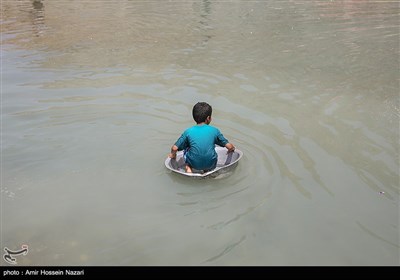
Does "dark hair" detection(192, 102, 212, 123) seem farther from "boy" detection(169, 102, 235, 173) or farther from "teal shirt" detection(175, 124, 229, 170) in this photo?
"teal shirt" detection(175, 124, 229, 170)

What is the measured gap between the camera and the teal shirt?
5.92 metres

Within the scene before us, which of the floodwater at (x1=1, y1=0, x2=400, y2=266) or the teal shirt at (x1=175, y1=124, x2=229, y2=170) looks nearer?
the floodwater at (x1=1, y1=0, x2=400, y2=266)

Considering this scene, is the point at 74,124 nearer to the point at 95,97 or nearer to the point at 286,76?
the point at 95,97

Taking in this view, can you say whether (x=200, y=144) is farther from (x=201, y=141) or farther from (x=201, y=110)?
(x=201, y=110)

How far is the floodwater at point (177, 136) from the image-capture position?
4.93 m

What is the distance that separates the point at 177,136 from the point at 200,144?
1.82 meters

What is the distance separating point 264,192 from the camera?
5910 mm

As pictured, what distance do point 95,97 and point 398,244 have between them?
23.6 feet

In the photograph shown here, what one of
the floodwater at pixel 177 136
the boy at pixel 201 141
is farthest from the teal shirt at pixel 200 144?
the floodwater at pixel 177 136

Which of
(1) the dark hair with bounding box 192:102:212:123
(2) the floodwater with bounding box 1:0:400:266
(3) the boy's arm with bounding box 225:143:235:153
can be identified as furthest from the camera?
(3) the boy's arm with bounding box 225:143:235:153

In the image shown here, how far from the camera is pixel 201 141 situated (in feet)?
19.4

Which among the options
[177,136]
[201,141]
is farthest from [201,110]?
[177,136]

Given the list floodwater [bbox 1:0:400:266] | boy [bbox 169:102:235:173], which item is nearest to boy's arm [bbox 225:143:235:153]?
boy [bbox 169:102:235:173]

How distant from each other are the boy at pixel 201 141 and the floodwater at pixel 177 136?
38cm
